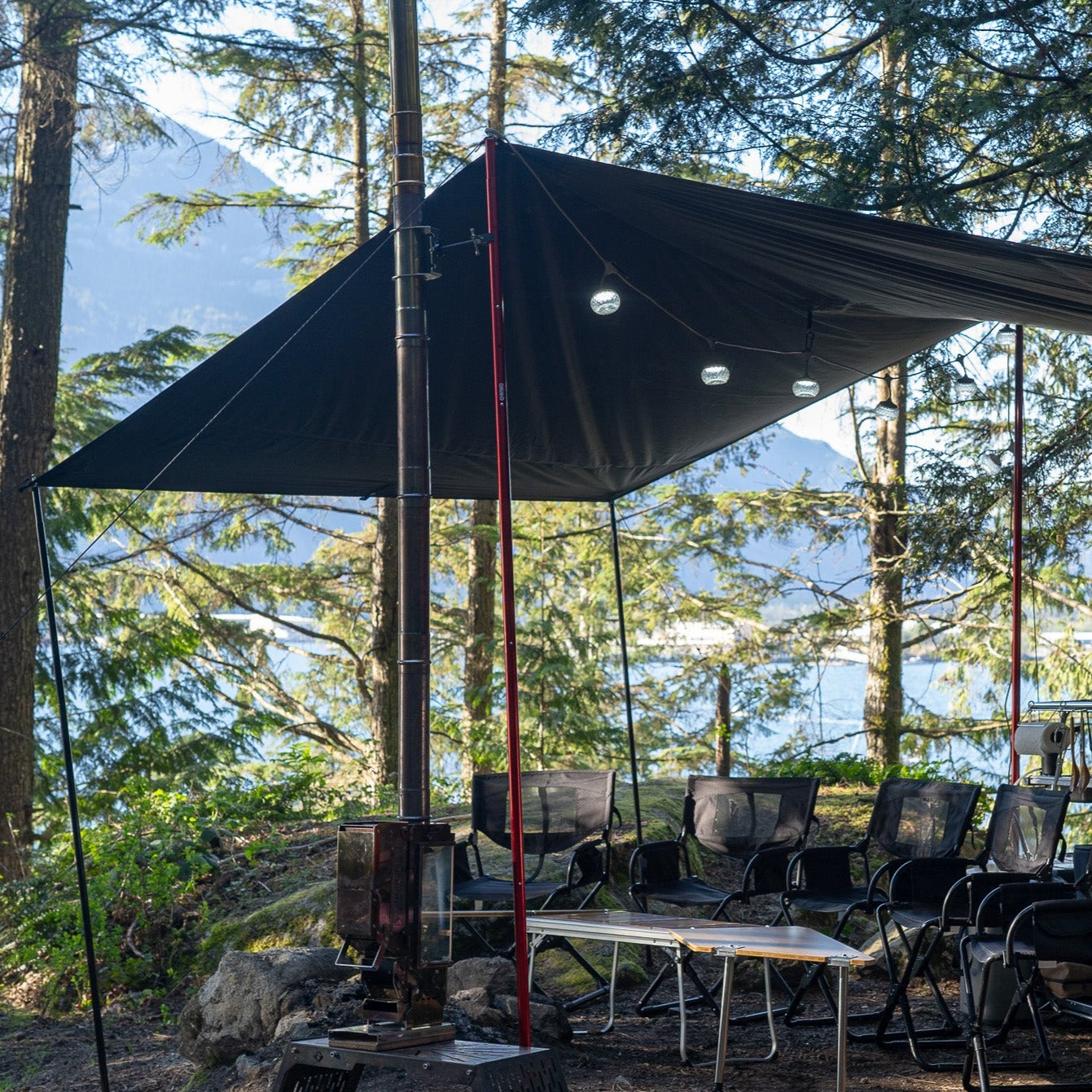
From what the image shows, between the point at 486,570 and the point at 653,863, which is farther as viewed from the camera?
the point at 486,570

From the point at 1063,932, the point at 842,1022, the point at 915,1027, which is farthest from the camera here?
the point at 915,1027

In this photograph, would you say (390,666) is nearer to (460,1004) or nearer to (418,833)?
(460,1004)

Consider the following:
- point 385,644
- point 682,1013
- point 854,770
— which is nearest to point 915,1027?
point 682,1013

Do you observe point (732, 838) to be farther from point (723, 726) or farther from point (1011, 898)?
point (723, 726)

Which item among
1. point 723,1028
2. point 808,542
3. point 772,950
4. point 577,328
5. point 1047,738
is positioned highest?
point 577,328

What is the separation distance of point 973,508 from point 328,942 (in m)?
5.12

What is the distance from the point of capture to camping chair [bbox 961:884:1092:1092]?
326 centimetres

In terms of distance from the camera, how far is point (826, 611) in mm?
10648

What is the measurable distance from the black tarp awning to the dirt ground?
203 centimetres

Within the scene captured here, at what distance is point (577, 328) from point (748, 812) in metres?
2.20

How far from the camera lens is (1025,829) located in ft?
14.3

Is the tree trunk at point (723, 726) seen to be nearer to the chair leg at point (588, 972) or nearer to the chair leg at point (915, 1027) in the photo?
the chair leg at point (588, 972)

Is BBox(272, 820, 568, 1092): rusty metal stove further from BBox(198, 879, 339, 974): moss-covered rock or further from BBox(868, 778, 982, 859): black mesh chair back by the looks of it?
BBox(868, 778, 982, 859): black mesh chair back

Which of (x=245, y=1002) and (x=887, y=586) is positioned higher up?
(x=887, y=586)
